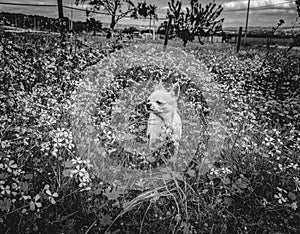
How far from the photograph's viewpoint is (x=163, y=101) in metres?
2.73

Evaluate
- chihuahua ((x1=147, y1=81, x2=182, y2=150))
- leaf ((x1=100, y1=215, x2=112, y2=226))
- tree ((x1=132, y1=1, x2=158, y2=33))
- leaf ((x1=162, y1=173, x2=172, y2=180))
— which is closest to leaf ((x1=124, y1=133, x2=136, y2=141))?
chihuahua ((x1=147, y1=81, x2=182, y2=150))

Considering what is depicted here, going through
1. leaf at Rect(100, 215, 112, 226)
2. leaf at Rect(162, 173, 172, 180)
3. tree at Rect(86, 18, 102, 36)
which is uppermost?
tree at Rect(86, 18, 102, 36)

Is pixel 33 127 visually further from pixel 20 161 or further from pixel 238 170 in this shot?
pixel 238 170

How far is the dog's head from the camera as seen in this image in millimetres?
2723

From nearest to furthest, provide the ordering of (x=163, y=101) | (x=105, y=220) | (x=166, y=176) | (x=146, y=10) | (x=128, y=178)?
(x=105, y=220) → (x=166, y=176) → (x=128, y=178) → (x=163, y=101) → (x=146, y=10)

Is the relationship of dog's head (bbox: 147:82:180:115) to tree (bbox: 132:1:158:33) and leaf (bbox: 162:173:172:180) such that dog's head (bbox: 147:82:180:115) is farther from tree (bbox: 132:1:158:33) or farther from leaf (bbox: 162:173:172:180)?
tree (bbox: 132:1:158:33)

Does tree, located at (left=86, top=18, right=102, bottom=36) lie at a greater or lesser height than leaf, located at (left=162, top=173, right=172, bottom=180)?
greater

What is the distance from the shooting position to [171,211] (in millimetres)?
2576

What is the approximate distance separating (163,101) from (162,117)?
0.17m

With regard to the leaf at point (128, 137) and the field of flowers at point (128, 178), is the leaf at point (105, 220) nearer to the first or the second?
the field of flowers at point (128, 178)

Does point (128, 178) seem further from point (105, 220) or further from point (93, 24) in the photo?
point (93, 24)

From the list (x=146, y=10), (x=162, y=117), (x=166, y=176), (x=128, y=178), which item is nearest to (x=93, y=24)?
(x=146, y=10)

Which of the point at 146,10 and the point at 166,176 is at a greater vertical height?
the point at 146,10

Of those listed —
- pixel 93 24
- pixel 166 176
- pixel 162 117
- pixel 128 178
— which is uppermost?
pixel 93 24
